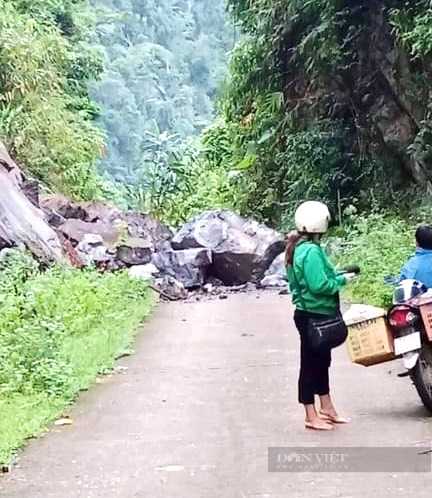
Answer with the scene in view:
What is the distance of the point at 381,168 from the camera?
903 inches

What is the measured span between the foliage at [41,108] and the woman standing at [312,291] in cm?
2152

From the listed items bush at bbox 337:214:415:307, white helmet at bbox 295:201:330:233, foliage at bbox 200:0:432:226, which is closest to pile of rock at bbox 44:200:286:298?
foliage at bbox 200:0:432:226

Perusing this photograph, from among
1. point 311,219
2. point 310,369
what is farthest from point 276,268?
point 311,219

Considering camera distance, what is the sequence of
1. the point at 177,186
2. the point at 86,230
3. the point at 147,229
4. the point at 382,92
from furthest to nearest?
the point at 177,186, the point at 147,229, the point at 86,230, the point at 382,92

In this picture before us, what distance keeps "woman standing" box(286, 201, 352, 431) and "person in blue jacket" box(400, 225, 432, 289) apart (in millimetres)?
611

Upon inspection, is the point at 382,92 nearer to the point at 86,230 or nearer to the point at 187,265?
the point at 187,265

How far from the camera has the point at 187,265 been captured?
2295cm

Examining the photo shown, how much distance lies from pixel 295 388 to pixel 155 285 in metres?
11.3

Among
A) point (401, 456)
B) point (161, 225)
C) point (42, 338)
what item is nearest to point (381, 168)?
point (161, 225)

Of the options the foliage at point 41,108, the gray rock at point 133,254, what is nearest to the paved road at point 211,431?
the gray rock at point 133,254

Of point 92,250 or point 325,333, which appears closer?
point 325,333

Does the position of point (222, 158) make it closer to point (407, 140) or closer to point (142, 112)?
point (407, 140)

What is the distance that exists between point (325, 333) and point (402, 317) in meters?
0.59

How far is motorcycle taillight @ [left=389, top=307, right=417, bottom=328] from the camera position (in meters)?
7.75
